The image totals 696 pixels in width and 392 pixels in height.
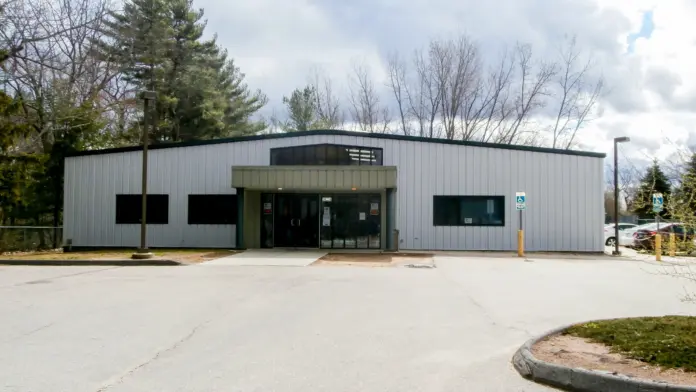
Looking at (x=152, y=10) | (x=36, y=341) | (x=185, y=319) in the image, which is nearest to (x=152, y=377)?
(x=36, y=341)

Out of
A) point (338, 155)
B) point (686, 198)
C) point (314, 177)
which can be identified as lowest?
point (686, 198)

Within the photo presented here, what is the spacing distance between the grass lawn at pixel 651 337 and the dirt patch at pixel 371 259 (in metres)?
10.8

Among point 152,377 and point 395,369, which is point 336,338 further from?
point 152,377

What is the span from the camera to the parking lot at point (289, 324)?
221 inches

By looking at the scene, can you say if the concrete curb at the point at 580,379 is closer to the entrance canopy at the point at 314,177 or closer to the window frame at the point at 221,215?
A: the entrance canopy at the point at 314,177

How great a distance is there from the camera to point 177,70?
41438 mm

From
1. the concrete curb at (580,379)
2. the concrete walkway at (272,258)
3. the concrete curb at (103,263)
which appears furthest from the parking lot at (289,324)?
the concrete walkway at (272,258)

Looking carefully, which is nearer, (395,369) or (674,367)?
(674,367)

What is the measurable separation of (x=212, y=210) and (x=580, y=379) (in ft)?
68.7

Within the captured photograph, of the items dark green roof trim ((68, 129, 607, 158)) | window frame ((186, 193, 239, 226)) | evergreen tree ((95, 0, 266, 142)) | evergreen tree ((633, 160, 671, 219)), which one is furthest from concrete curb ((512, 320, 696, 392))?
evergreen tree ((95, 0, 266, 142))

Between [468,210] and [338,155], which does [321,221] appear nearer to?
[338,155]

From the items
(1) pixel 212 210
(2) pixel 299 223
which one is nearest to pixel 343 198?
(2) pixel 299 223

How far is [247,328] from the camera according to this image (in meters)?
8.02

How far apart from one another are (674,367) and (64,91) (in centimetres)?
2969
